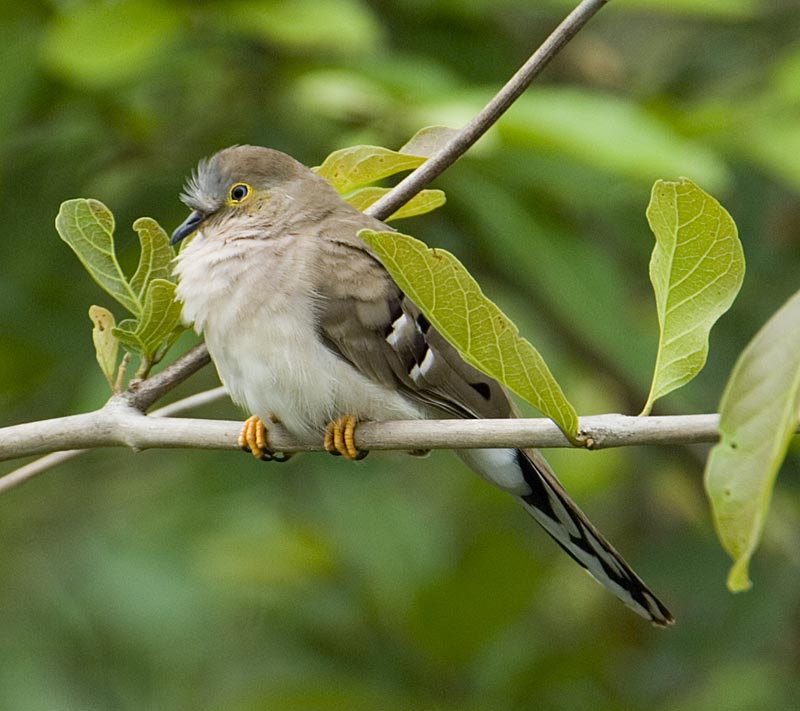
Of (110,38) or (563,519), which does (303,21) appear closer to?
(110,38)

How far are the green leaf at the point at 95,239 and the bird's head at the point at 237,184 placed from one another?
0.93 meters

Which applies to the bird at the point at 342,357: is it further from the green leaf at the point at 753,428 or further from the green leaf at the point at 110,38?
the green leaf at the point at 753,428

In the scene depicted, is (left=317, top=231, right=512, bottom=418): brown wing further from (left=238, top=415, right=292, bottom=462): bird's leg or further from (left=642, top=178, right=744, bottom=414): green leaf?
(left=642, top=178, right=744, bottom=414): green leaf

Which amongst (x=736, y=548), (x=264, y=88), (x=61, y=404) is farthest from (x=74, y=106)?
(x=736, y=548)

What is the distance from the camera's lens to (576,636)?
16.5ft

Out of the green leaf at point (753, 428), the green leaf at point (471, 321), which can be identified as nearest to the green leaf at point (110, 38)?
the green leaf at point (471, 321)

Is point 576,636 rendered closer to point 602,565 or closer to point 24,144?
point 602,565

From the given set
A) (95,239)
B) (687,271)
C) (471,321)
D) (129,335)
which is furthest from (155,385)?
(687,271)

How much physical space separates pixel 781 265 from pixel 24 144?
2.67 m

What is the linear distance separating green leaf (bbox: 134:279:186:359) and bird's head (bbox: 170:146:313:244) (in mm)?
958

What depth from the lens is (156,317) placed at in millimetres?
2287

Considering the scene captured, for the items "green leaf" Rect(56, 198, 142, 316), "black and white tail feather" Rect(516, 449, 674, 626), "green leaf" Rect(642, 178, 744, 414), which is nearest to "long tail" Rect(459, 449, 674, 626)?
"black and white tail feather" Rect(516, 449, 674, 626)

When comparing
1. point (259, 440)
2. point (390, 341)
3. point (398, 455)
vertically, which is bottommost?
point (398, 455)

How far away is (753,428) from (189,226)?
83.7 inches
